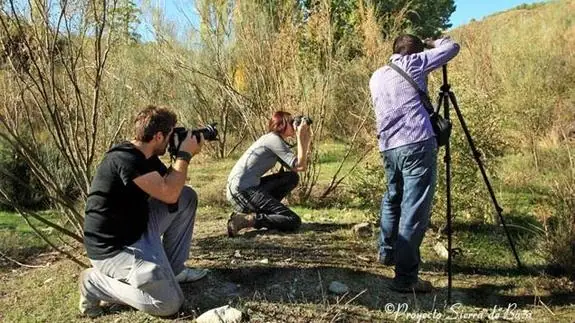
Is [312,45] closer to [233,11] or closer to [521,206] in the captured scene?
[233,11]

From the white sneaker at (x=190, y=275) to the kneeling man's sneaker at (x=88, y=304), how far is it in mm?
514

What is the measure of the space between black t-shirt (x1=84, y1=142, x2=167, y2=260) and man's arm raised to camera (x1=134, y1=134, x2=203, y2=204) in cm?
6

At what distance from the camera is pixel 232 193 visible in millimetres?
5160

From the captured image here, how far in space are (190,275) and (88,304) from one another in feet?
2.14

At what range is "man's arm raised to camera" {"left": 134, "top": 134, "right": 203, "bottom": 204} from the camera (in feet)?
10.6

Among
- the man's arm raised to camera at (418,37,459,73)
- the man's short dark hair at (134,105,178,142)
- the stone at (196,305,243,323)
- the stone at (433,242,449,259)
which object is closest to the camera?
the stone at (196,305,243,323)

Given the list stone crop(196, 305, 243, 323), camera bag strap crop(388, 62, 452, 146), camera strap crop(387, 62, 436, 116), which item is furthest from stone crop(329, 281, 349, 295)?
camera strap crop(387, 62, 436, 116)

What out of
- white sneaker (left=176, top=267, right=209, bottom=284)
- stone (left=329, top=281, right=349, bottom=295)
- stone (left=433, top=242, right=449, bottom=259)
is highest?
white sneaker (left=176, top=267, right=209, bottom=284)

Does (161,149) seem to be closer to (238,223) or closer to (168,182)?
(168,182)

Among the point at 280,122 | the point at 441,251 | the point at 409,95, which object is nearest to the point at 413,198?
the point at 409,95

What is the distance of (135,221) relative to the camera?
133 inches

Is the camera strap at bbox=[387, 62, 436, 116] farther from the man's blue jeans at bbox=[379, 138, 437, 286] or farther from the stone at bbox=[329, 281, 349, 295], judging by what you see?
the stone at bbox=[329, 281, 349, 295]

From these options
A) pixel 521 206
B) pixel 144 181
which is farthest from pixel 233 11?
pixel 144 181

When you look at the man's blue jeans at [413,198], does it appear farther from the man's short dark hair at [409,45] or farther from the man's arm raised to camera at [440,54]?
the man's short dark hair at [409,45]
